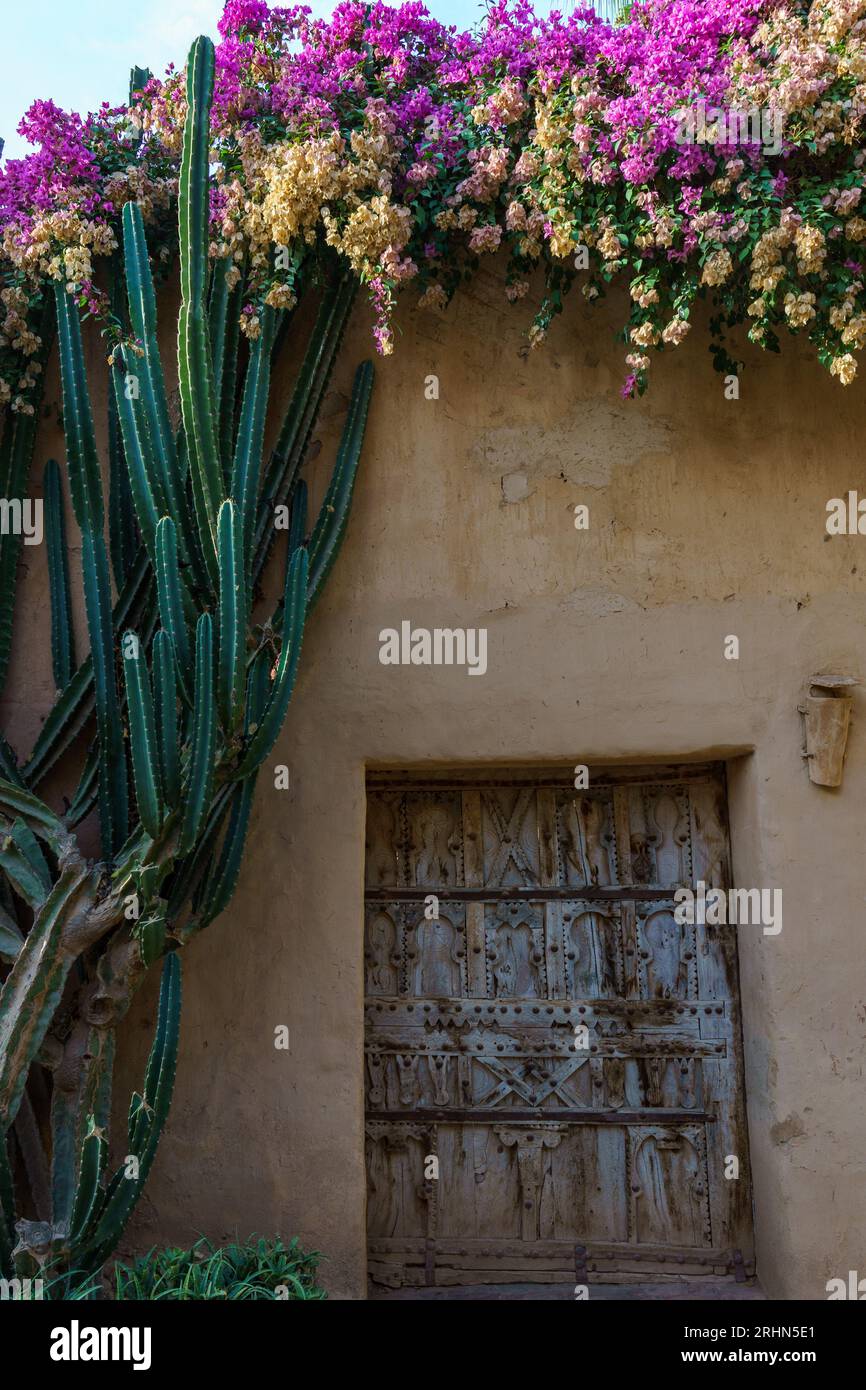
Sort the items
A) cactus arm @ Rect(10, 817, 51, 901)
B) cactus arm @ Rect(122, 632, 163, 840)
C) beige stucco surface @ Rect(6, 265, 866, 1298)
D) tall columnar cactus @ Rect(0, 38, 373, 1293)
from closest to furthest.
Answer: cactus arm @ Rect(122, 632, 163, 840)
tall columnar cactus @ Rect(0, 38, 373, 1293)
cactus arm @ Rect(10, 817, 51, 901)
beige stucco surface @ Rect(6, 265, 866, 1298)

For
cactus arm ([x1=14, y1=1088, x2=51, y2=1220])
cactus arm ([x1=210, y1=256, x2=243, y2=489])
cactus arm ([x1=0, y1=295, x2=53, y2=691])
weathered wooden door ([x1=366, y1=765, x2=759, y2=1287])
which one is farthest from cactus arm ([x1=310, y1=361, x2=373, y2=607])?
cactus arm ([x1=14, y1=1088, x2=51, y2=1220])

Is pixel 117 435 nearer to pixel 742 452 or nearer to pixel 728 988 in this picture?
pixel 742 452

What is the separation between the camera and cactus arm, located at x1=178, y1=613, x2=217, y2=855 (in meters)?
3.89

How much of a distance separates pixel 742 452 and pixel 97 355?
2.71 m

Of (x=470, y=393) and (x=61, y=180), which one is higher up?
(x=61, y=180)

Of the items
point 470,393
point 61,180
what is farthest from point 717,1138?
point 61,180

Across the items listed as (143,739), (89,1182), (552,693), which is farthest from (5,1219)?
(552,693)

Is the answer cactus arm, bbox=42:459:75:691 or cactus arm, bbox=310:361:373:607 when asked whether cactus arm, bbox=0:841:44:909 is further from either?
cactus arm, bbox=310:361:373:607

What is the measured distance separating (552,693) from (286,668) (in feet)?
3.66

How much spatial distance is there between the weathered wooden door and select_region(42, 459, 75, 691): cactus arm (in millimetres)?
1362

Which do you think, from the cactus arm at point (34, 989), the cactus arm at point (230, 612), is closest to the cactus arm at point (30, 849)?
the cactus arm at point (34, 989)

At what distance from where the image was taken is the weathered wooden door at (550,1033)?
186 inches

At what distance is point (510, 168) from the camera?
178 inches

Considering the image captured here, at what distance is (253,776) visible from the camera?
4.32 m
